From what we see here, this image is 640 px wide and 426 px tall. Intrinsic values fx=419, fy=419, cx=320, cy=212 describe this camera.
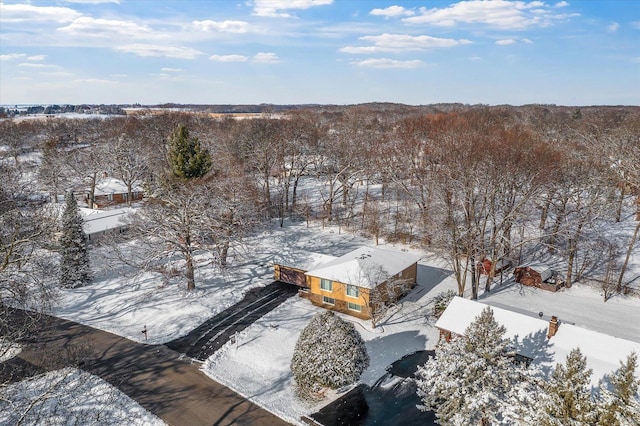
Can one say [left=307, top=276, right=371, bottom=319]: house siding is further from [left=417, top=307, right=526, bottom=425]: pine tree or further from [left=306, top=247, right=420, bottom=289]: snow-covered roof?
[left=417, top=307, right=526, bottom=425]: pine tree

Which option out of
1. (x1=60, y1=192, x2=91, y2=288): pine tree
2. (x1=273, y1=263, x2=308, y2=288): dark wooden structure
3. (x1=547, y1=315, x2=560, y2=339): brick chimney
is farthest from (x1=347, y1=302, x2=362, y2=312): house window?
(x1=60, y1=192, x2=91, y2=288): pine tree

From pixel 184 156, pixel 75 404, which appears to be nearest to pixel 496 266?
pixel 184 156

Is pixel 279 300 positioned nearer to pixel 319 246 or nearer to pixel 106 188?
pixel 319 246

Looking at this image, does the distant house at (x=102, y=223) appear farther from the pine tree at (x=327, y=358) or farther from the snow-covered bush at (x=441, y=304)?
the snow-covered bush at (x=441, y=304)

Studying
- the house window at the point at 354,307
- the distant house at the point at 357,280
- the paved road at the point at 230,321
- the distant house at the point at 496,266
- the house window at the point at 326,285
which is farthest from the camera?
the distant house at the point at 496,266

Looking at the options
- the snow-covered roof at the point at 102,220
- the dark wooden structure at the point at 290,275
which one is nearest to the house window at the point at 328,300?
the dark wooden structure at the point at 290,275

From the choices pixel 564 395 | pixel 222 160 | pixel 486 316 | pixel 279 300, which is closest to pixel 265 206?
pixel 222 160
